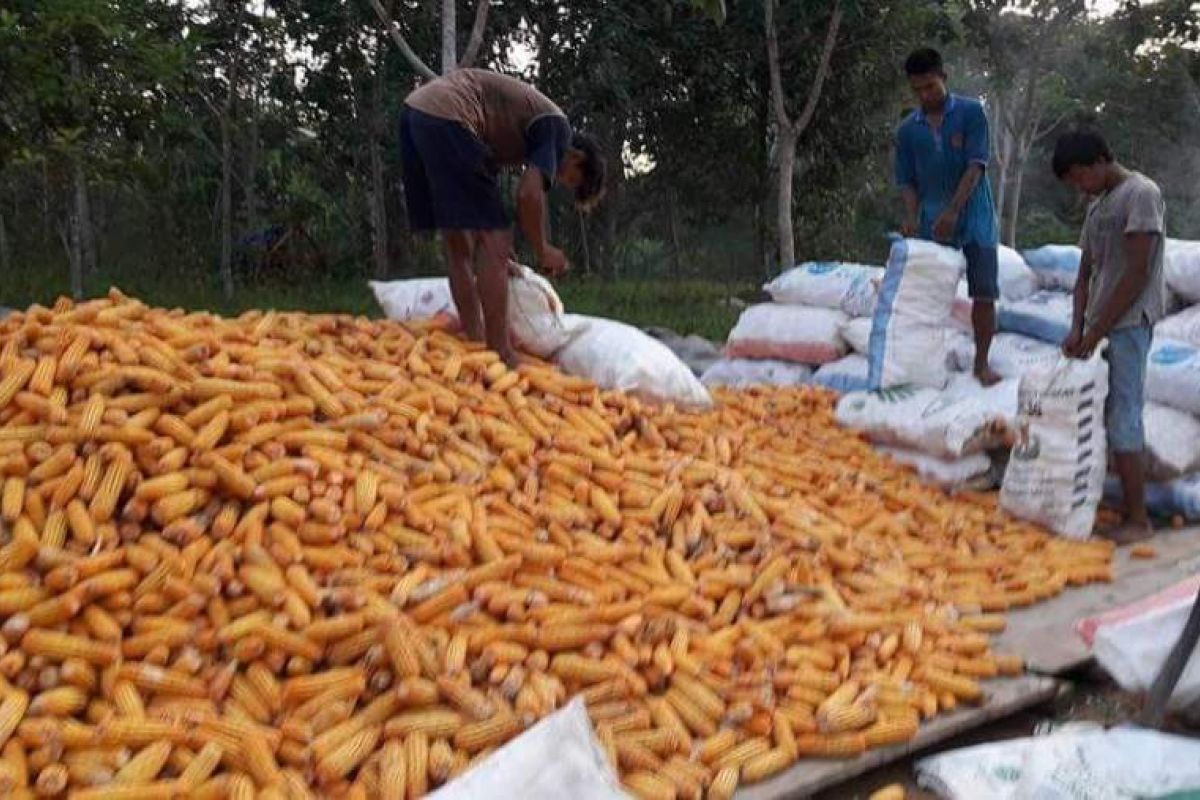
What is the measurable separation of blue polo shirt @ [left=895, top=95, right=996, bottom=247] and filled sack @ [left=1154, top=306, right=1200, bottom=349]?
33.4 inches

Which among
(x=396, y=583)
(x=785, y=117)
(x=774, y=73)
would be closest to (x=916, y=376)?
(x=396, y=583)

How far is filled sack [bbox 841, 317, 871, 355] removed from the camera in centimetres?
596

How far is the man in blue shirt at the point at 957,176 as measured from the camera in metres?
5.32

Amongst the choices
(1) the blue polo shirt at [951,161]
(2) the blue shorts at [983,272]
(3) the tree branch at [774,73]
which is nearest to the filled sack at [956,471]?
(2) the blue shorts at [983,272]

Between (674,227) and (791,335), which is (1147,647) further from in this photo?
(674,227)

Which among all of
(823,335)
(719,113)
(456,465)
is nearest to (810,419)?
(823,335)

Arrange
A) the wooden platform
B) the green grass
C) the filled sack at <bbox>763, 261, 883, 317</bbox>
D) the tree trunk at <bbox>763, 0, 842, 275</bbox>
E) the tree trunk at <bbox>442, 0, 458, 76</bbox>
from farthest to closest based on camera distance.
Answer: the tree trunk at <bbox>763, 0, 842, 275</bbox>
the green grass
the tree trunk at <bbox>442, 0, 458, 76</bbox>
the filled sack at <bbox>763, 261, 883, 317</bbox>
the wooden platform

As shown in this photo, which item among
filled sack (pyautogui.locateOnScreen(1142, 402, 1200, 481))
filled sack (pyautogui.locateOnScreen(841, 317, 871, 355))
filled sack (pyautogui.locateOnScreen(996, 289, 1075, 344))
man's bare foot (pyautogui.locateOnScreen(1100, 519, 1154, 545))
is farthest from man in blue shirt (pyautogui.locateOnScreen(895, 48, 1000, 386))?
man's bare foot (pyautogui.locateOnScreen(1100, 519, 1154, 545))

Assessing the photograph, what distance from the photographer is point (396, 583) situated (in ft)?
9.55

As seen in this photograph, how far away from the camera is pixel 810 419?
5.40 meters

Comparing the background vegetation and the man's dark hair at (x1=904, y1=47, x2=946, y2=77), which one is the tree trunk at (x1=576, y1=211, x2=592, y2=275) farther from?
the man's dark hair at (x1=904, y1=47, x2=946, y2=77)

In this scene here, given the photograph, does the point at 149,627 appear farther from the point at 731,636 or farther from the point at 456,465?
the point at 731,636

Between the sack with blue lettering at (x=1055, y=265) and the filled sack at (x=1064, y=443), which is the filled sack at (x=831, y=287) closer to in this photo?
the sack with blue lettering at (x=1055, y=265)

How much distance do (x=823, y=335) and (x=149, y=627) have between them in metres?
4.25
